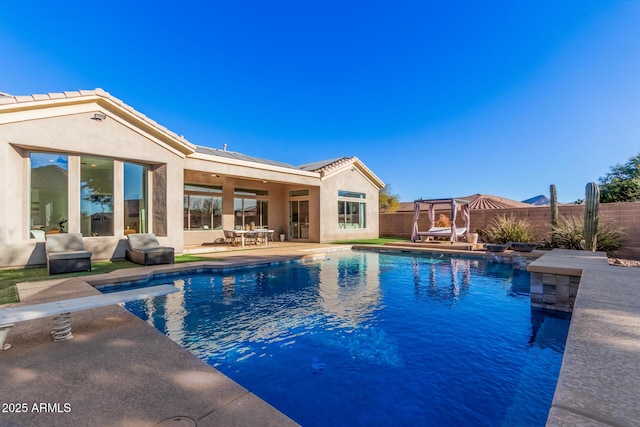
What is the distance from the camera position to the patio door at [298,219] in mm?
17969

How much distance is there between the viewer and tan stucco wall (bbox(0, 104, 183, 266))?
8.00m

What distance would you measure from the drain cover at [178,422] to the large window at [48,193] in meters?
9.94

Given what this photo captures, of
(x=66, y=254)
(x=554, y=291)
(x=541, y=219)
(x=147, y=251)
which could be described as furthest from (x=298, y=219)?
(x=554, y=291)

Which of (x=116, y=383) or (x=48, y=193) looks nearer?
(x=116, y=383)

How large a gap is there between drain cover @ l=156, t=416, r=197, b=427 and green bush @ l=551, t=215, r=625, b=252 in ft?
42.6

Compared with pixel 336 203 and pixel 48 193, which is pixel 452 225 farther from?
pixel 48 193

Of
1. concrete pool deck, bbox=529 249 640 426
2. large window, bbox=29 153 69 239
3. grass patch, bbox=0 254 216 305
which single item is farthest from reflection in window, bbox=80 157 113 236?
concrete pool deck, bbox=529 249 640 426

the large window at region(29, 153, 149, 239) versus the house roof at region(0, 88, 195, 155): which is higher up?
the house roof at region(0, 88, 195, 155)

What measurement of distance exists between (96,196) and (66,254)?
2.71 m

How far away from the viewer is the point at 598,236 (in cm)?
1052

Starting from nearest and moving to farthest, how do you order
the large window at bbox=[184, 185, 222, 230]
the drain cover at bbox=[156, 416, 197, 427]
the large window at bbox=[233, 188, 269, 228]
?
the drain cover at bbox=[156, 416, 197, 427]
the large window at bbox=[184, 185, 222, 230]
the large window at bbox=[233, 188, 269, 228]

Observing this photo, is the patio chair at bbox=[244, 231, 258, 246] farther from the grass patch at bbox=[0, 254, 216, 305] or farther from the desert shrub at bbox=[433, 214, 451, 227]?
the desert shrub at bbox=[433, 214, 451, 227]

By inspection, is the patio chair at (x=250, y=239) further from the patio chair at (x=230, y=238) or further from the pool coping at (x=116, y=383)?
the pool coping at (x=116, y=383)

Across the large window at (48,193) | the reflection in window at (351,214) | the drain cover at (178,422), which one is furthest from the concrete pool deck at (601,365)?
the reflection in window at (351,214)
